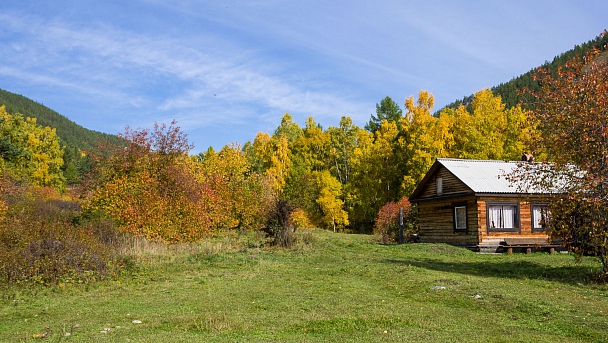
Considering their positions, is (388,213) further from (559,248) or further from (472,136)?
(472,136)

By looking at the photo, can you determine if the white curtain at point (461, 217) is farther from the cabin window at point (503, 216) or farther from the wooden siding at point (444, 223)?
the cabin window at point (503, 216)

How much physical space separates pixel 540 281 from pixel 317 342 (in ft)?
31.3

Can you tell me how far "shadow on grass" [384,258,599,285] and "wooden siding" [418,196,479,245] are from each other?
6.09 m

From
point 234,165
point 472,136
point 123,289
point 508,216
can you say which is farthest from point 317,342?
point 472,136

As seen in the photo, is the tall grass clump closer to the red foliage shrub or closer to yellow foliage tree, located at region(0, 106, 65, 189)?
the red foliage shrub

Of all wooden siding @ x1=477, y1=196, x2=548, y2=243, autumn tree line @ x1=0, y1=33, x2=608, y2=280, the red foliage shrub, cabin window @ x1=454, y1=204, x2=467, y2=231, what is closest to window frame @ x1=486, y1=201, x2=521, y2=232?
wooden siding @ x1=477, y1=196, x2=548, y2=243

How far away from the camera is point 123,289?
13602 mm

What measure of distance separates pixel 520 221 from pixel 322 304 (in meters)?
19.7

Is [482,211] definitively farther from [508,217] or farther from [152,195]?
[152,195]

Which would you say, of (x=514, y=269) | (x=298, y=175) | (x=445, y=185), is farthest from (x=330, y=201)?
(x=514, y=269)

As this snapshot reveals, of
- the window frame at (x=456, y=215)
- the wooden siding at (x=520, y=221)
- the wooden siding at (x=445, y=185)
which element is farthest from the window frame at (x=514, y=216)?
the wooden siding at (x=445, y=185)

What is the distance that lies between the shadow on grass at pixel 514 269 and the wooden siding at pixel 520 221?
18.5 feet

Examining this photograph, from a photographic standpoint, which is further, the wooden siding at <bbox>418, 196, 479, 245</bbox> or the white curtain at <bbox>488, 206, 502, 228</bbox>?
the wooden siding at <bbox>418, 196, 479, 245</bbox>

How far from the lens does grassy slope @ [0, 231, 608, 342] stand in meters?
8.18
